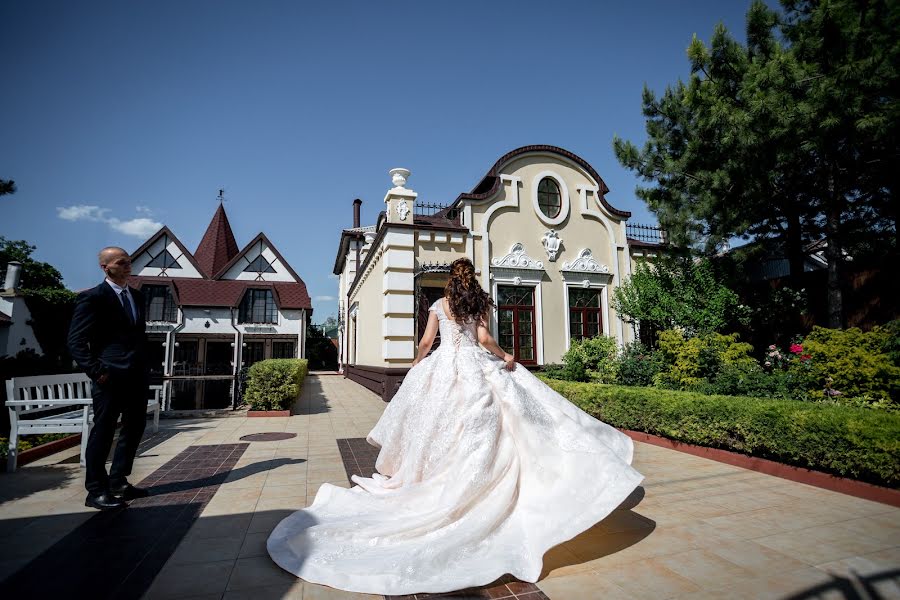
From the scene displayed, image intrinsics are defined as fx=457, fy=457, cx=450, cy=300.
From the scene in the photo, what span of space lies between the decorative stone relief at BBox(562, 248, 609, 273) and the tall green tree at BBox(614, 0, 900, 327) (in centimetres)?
299

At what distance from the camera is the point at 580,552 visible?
3.08 metres

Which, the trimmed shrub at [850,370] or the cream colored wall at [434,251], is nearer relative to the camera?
the trimmed shrub at [850,370]

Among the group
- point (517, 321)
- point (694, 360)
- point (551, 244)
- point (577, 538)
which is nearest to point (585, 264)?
point (551, 244)

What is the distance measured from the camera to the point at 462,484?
3182 mm

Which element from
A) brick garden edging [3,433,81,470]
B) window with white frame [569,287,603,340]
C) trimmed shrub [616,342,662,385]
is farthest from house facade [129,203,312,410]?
trimmed shrub [616,342,662,385]

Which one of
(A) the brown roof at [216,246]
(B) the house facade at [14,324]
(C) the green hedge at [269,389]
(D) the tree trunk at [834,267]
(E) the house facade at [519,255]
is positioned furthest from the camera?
(A) the brown roof at [216,246]

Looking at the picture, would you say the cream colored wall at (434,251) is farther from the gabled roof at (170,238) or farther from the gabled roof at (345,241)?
the gabled roof at (170,238)

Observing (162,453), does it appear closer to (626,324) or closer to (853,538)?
(853,538)

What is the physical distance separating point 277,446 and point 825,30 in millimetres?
11108

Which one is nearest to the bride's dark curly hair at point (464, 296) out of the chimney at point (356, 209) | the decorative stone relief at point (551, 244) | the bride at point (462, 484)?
the bride at point (462, 484)

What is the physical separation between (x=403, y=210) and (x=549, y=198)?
15.2ft

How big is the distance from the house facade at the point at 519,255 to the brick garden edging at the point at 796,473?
259 inches

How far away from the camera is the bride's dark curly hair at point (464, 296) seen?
407cm

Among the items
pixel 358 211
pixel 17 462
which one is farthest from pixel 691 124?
pixel 358 211
